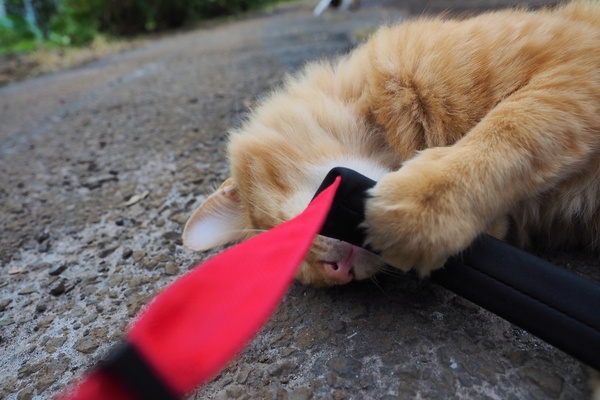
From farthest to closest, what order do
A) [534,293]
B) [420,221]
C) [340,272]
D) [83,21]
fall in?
[83,21] < [340,272] < [420,221] < [534,293]

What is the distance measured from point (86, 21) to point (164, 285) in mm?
10522

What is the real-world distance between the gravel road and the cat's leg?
0.68ft

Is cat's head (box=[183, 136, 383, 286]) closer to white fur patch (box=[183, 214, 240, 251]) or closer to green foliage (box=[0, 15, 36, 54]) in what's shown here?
white fur patch (box=[183, 214, 240, 251])

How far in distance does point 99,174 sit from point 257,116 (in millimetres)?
1002

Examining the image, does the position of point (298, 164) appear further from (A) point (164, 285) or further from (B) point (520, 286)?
(B) point (520, 286)

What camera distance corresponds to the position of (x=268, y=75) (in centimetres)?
361

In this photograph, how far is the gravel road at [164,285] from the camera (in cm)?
102

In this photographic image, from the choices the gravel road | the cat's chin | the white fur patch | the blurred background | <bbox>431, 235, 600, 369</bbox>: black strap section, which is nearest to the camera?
<bbox>431, 235, 600, 369</bbox>: black strap section

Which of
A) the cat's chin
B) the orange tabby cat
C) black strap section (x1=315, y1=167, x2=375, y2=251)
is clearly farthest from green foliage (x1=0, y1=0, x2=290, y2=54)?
black strap section (x1=315, y1=167, x2=375, y2=251)

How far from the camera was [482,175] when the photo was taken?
112 centimetres

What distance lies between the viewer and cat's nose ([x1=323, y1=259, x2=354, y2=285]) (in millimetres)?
1321

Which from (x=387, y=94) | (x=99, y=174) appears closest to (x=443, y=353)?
(x=387, y=94)

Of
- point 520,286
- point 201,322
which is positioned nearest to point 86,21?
point 201,322

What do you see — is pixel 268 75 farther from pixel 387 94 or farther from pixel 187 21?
pixel 187 21
